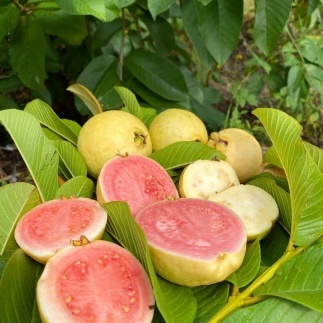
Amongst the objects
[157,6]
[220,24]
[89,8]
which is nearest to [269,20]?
[220,24]

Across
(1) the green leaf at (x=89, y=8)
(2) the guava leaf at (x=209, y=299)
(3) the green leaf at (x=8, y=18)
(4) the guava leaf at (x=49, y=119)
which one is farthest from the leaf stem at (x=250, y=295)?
(3) the green leaf at (x=8, y=18)

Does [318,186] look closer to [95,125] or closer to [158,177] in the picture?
[158,177]

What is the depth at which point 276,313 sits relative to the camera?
0.79 metres

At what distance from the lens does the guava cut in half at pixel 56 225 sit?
2.64 feet

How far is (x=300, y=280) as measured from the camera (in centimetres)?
81

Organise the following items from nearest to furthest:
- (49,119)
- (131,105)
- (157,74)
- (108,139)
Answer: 1. (108,139)
2. (49,119)
3. (131,105)
4. (157,74)

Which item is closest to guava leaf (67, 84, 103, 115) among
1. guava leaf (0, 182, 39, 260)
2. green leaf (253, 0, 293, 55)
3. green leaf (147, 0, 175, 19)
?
green leaf (147, 0, 175, 19)

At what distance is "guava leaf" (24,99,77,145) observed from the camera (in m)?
1.19

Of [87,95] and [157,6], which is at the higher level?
[157,6]

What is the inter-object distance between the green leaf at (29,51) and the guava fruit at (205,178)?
3.49ft

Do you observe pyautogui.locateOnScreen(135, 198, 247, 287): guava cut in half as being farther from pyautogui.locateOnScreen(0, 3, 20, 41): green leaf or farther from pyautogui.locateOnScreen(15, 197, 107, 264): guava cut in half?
pyautogui.locateOnScreen(0, 3, 20, 41): green leaf

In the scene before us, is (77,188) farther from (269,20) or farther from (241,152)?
(269,20)

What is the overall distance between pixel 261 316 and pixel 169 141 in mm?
531

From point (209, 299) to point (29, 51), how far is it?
139 centimetres
